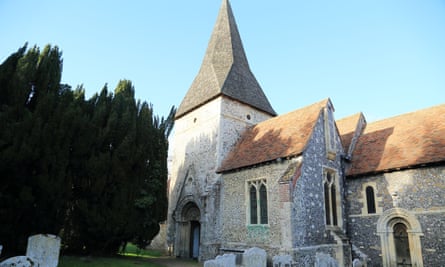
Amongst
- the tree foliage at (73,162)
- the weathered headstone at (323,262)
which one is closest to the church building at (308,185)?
the weathered headstone at (323,262)

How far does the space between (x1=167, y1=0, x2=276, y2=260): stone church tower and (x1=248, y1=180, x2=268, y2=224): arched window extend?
6.73ft

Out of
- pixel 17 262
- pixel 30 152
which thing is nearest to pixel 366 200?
pixel 17 262

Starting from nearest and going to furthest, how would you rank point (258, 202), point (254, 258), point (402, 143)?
1. point (254, 258)
2. point (258, 202)
3. point (402, 143)

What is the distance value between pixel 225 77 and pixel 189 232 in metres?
9.86

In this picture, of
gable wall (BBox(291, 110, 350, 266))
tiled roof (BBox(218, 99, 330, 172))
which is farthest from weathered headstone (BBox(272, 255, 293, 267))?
tiled roof (BBox(218, 99, 330, 172))

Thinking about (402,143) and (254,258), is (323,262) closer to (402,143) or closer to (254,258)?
(254,258)

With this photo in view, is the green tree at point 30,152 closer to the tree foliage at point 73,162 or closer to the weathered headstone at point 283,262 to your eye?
the tree foliage at point 73,162

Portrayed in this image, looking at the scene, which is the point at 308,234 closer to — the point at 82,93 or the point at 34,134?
the point at 34,134

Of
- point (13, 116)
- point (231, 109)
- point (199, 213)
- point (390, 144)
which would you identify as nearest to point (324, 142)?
point (390, 144)

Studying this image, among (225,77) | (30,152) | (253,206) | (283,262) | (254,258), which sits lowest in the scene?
(283,262)

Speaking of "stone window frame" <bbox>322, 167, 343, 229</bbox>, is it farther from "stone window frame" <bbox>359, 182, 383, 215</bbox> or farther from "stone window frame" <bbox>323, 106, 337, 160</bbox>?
"stone window frame" <bbox>359, 182, 383, 215</bbox>

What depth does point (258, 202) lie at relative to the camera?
13133 millimetres

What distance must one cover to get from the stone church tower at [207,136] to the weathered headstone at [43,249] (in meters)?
8.22

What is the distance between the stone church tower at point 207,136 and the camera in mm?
15350
